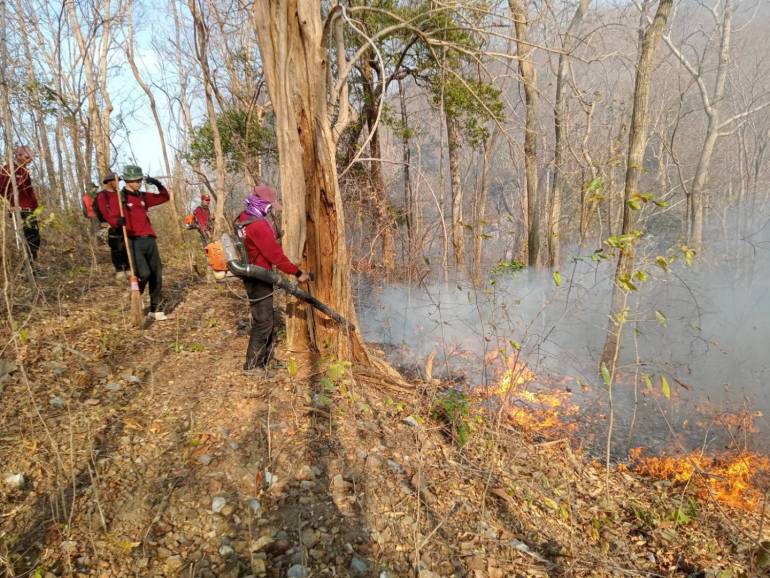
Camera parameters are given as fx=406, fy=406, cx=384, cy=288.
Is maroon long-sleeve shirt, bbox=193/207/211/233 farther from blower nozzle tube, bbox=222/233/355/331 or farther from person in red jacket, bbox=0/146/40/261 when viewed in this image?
blower nozzle tube, bbox=222/233/355/331

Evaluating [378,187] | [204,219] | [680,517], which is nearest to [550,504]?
[680,517]

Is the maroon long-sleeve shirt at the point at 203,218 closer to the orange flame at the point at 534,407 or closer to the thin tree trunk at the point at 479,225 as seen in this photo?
the thin tree trunk at the point at 479,225

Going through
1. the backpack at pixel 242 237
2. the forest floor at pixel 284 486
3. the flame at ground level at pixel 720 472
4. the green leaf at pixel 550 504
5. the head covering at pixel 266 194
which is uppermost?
the head covering at pixel 266 194

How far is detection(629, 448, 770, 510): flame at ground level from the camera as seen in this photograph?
12.4 feet

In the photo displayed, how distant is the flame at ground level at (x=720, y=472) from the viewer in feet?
12.4

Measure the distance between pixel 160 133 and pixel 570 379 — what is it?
10823mm

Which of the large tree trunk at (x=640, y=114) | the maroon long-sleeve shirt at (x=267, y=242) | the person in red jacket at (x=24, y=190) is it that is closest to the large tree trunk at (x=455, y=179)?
the large tree trunk at (x=640, y=114)

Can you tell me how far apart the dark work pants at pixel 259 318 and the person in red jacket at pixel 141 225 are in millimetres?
1829

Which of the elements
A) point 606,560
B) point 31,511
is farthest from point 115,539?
point 606,560

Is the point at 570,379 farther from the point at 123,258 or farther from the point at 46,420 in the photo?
the point at 123,258

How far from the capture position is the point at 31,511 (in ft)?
7.42

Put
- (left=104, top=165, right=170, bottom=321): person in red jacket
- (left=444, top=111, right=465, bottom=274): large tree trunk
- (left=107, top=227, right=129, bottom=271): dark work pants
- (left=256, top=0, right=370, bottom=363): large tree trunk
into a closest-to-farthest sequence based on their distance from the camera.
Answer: (left=256, top=0, right=370, bottom=363): large tree trunk, (left=104, top=165, right=170, bottom=321): person in red jacket, (left=107, top=227, right=129, bottom=271): dark work pants, (left=444, top=111, right=465, bottom=274): large tree trunk

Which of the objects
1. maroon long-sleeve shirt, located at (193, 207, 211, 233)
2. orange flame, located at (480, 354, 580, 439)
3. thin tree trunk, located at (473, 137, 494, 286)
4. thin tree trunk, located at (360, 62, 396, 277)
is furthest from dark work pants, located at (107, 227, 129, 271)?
orange flame, located at (480, 354, 580, 439)

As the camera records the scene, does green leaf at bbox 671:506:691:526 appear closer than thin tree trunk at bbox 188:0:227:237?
Yes
